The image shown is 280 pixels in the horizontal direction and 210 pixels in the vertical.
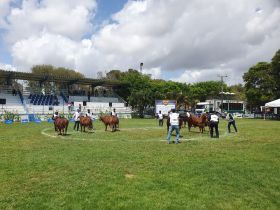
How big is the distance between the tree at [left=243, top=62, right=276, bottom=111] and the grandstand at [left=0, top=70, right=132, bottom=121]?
79.7 ft

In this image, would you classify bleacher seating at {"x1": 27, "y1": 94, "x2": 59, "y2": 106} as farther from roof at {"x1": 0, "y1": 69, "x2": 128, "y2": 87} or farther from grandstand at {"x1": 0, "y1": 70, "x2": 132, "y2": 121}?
roof at {"x1": 0, "y1": 69, "x2": 128, "y2": 87}

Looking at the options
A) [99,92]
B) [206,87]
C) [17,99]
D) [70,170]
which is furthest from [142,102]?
[70,170]

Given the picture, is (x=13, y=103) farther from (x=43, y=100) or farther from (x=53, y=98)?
(x=53, y=98)

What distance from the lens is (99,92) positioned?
77.9 meters

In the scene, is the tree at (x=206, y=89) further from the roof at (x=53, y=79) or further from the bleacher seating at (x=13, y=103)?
the bleacher seating at (x=13, y=103)

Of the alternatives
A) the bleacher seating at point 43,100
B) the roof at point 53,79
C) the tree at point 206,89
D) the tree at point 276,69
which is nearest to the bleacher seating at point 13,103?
the bleacher seating at point 43,100

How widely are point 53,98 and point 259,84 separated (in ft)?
131

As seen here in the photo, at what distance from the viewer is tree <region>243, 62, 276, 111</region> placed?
6494 centimetres

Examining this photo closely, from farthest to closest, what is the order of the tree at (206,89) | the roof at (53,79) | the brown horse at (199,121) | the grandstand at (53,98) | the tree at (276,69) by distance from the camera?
1. the tree at (206,89)
2. the tree at (276,69)
3. the grandstand at (53,98)
4. the roof at (53,79)
5. the brown horse at (199,121)

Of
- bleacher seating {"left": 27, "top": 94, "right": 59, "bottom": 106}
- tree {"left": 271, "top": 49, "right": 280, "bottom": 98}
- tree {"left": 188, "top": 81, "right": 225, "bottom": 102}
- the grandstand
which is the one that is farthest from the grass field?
tree {"left": 188, "top": 81, "right": 225, "bottom": 102}

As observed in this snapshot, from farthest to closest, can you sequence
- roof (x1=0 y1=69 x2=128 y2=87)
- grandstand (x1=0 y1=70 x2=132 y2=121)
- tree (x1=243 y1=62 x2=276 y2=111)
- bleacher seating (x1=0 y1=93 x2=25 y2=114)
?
1. tree (x1=243 y1=62 x2=276 y2=111)
2. grandstand (x1=0 y1=70 x2=132 y2=121)
3. roof (x1=0 y1=69 x2=128 y2=87)
4. bleacher seating (x1=0 y1=93 x2=25 y2=114)

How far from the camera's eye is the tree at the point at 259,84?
64.9 m

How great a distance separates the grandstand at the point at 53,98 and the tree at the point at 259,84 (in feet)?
79.7

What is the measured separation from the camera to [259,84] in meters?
66.9
